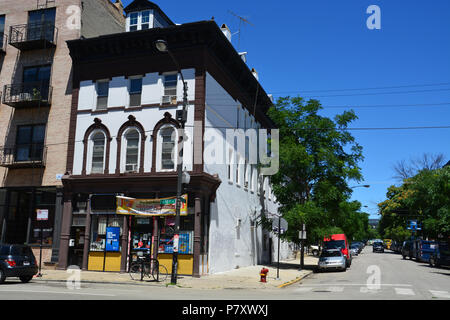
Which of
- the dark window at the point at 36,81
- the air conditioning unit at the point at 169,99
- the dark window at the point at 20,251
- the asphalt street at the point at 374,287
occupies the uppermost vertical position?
the dark window at the point at 36,81

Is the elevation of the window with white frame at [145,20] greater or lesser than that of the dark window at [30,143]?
greater

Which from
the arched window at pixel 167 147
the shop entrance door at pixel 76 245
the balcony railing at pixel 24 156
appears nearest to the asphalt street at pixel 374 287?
the arched window at pixel 167 147

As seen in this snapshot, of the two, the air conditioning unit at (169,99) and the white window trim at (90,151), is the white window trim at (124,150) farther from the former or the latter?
the air conditioning unit at (169,99)

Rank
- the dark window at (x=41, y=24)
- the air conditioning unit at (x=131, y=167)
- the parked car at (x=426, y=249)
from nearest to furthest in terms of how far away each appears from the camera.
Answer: the air conditioning unit at (x=131, y=167) < the dark window at (x=41, y=24) < the parked car at (x=426, y=249)

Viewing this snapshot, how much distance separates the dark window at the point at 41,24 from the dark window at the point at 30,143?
5.71 metres

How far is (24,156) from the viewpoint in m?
25.8

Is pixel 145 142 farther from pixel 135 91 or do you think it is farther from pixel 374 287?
pixel 374 287

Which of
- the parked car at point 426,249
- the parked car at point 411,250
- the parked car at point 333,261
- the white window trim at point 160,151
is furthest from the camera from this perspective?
the parked car at point 411,250

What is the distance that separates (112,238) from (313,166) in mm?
15001

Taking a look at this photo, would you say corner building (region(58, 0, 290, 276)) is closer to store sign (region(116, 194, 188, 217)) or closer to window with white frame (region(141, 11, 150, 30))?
window with white frame (region(141, 11, 150, 30))

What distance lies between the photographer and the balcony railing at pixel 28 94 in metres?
25.5

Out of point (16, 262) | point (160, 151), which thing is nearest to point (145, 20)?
point (160, 151)

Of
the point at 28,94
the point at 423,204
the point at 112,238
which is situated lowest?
the point at 112,238
